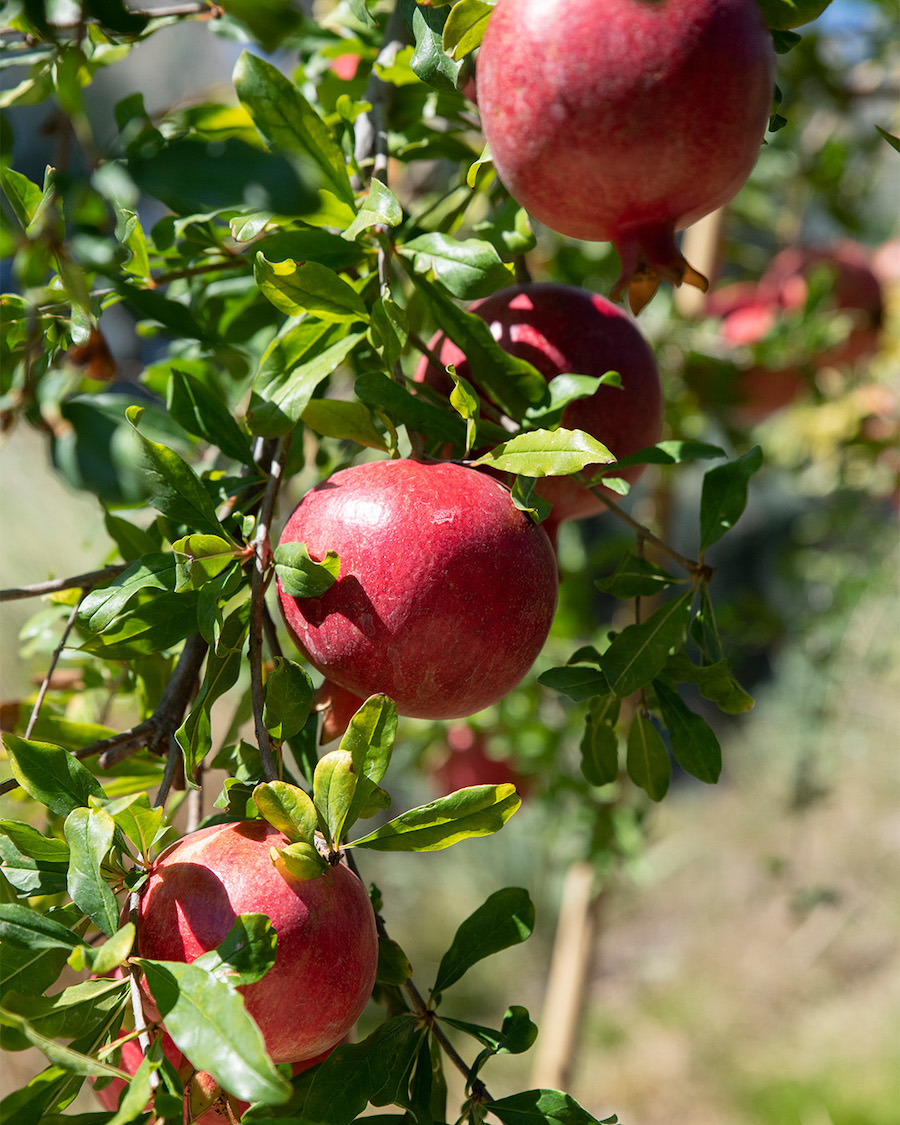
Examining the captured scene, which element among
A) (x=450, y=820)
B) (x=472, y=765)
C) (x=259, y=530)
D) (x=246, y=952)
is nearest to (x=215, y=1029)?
(x=246, y=952)

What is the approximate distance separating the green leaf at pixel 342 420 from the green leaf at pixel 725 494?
0.20m

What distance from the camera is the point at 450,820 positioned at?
462 millimetres

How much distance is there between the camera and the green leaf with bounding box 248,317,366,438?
524mm

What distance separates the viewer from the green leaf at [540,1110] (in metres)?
0.48

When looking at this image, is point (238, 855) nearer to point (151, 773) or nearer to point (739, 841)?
point (151, 773)

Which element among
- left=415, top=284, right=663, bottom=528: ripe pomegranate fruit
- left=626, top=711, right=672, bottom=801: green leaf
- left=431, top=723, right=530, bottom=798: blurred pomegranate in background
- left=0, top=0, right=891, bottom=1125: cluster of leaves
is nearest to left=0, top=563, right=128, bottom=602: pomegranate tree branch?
left=0, top=0, right=891, bottom=1125: cluster of leaves

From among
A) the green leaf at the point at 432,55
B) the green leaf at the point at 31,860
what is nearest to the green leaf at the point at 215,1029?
the green leaf at the point at 31,860

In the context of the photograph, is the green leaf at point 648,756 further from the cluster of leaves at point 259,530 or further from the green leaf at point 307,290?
the green leaf at point 307,290

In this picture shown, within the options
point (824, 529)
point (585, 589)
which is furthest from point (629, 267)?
point (824, 529)

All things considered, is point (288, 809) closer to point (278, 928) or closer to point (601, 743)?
point (278, 928)

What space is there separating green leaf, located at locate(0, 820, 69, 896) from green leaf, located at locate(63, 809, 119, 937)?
0.15 feet

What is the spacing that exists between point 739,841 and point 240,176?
364cm

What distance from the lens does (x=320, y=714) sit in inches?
22.7

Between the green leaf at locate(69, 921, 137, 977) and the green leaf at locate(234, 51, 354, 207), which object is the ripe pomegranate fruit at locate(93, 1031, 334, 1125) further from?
the green leaf at locate(234, 51, 354, 207)
